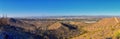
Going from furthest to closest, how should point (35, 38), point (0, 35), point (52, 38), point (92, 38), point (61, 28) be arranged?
point (61, 28)
point (52, 38)
point (35, 38)
point (92, 38)
point (0, 35)

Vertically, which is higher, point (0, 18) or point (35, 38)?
point (0, 18)

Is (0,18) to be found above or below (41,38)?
above

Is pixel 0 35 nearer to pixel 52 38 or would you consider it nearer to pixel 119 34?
pixel 119 34

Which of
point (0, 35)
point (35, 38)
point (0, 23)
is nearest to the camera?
point (0, 35)

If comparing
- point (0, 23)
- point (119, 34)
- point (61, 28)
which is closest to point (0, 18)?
point (0, 23)

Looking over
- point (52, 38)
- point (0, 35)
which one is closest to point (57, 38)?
point (52, 38)

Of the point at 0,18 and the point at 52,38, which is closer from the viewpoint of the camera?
the point at 0,18

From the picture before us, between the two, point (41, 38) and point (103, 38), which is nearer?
point (103, 38)

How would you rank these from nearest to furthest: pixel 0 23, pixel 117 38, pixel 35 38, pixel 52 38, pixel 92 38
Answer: pixel 117 38 < pixel 0 23 < pixel 92 38 < pixel 35 38 < pixel 52 38

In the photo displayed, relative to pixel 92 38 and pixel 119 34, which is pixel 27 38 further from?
pixel 119 34
